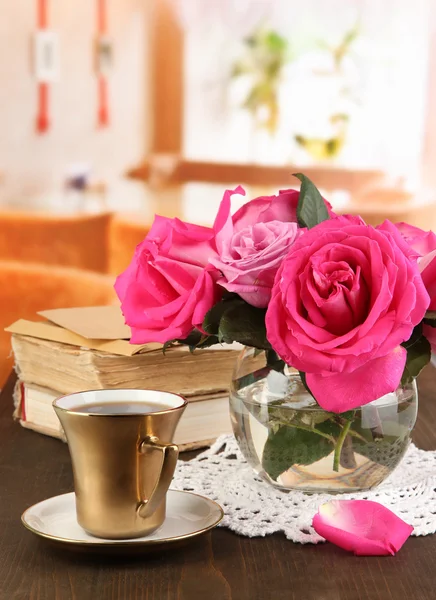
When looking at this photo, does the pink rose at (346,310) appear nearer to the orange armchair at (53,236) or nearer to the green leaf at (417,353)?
the green leaf at (417,353)

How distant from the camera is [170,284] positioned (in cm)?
58

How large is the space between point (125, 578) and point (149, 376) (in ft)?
0.92

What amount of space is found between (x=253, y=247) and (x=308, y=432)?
14 cm

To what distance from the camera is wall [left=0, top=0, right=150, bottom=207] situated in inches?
179

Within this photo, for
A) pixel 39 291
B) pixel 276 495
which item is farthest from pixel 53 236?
pixel 276 495

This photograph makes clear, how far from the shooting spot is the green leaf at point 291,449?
60 cm

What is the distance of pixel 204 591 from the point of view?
0.49m

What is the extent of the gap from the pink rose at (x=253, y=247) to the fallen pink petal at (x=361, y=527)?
143 mm

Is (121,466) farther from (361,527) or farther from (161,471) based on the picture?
(361,527)

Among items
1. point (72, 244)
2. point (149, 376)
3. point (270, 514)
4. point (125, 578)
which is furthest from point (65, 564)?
point (72, 244)

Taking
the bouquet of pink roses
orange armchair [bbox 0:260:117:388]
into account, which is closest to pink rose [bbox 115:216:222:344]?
the bouquet of pink roses

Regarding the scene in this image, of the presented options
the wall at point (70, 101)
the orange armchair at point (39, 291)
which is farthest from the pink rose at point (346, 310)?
the wall at point (70, 101)

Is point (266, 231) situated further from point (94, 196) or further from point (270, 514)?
point (94, 196)

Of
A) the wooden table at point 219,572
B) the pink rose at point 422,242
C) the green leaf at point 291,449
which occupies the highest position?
the pink rose at point 422,242
